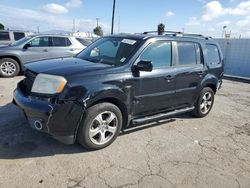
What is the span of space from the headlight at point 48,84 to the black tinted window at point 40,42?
661 cm

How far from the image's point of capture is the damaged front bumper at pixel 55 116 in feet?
10.6

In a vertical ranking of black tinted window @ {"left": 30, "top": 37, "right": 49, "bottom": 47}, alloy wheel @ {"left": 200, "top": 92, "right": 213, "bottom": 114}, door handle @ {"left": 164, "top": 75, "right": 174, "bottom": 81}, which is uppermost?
door handle @ {"left": 164, "top": 75, "right": 174, "bottom": 81}

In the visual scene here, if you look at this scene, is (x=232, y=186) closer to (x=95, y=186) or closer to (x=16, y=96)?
(x=95, y=186)

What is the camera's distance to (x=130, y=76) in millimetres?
3910

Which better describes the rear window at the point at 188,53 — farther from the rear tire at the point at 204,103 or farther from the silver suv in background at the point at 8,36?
the silver suv in background at the point at 8,36

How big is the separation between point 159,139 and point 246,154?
1463mm

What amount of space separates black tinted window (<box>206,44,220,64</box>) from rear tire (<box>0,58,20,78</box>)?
22.9 ft

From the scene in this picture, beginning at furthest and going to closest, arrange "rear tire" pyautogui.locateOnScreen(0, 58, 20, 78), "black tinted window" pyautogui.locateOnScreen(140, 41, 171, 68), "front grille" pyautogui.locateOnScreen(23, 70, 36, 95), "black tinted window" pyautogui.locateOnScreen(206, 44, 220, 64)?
"rear tire" pyautogui.locateOnScreen(0, 58, 20, 78)
"black tinted window" pyautogui.locateOnScreen(206, 44, 220, 64)
"black tinted window" pyautogui.locateOnScreen(140, 41, 171, 68)
"front grille" pyautogui.locateOnScreen(23, 70, 36, 95)

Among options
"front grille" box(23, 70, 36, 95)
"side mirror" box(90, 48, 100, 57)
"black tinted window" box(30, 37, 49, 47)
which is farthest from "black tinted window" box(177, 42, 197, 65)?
"black tinted window" box(30, 37, 49, 47)

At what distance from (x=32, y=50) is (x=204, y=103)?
6.83m

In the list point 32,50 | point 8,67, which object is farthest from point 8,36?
point 8,67

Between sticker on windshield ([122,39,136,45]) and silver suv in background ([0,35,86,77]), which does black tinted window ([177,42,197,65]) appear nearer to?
sticker on windshield ([122,39,136,45])

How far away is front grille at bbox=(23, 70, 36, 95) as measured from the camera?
3.64 metres

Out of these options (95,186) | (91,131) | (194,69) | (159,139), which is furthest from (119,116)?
(194,69)
